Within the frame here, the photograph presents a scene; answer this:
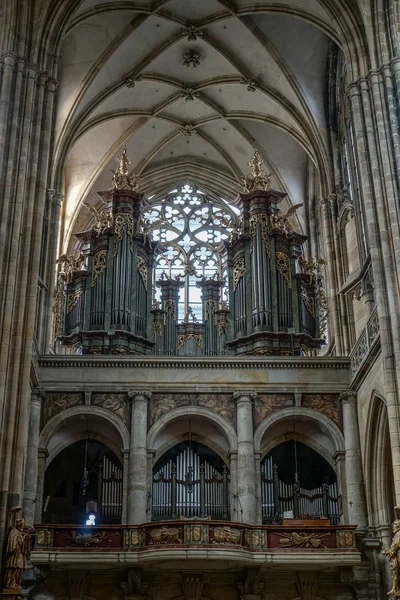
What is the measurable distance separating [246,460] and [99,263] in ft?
25.5

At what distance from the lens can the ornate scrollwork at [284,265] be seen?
2578 centimetres

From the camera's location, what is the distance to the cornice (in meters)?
22.6

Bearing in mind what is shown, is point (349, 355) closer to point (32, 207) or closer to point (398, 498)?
point (398, 498)

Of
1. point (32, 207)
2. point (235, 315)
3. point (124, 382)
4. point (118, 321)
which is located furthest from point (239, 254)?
point (32, 207)

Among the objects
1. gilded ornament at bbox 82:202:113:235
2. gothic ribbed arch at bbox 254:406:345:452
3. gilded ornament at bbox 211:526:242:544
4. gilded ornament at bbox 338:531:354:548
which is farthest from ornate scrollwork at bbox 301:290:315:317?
gilded ornament at bbox 211:526:242:544

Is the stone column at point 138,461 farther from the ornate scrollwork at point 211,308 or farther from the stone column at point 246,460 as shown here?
the ornate scrollwork at point 211,308

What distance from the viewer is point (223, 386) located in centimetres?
2252

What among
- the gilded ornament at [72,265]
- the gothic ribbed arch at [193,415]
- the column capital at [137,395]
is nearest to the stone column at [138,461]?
the column capital at [137,395]

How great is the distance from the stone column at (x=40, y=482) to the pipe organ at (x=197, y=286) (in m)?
3.51

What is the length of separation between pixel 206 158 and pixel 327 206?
289 inches

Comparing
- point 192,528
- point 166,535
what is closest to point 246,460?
point 192,528

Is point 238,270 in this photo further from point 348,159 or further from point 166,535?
point 166,535

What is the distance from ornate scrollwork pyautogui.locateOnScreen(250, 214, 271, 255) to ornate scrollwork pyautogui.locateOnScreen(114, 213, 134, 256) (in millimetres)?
3537

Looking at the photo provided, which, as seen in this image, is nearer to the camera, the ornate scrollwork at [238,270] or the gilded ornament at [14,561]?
the gilded ornament at [14,561]
